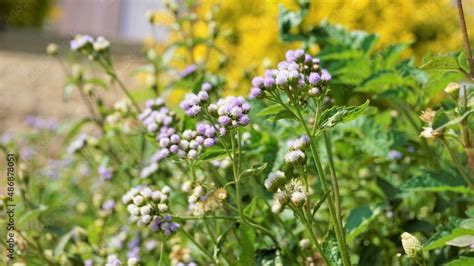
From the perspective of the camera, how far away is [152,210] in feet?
4.26

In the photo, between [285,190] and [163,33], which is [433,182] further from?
[163,33]

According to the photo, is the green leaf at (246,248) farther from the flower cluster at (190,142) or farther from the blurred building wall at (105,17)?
the blurred building wall at (105,17)

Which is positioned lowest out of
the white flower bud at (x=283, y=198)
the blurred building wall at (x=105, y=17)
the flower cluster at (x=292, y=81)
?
the blurred building wall at (x=105, y=17)

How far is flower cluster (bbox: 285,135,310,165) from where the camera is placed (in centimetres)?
115

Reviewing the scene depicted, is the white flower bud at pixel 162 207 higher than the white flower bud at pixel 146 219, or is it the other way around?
the white flower bud at pixel 162 207

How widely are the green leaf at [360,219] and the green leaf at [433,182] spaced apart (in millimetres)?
80

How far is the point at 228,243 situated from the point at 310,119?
324 millimetres

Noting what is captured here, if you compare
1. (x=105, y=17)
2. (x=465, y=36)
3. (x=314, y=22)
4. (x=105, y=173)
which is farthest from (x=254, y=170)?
(x=105, y=17)

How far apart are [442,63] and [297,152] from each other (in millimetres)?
291

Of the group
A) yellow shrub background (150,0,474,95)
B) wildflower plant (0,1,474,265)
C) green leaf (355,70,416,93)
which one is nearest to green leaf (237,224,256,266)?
wildflower plant (0,1,474,265)

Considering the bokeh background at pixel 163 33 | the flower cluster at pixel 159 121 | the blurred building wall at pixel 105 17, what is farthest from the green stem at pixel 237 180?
the blurred building wall at pixel 105 17

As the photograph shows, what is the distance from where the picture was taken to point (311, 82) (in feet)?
3.84

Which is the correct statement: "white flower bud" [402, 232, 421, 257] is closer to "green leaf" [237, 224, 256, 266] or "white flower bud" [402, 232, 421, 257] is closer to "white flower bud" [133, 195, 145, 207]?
"green leaf" [237, 224, 256, 266]

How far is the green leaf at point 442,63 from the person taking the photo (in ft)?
3.93
